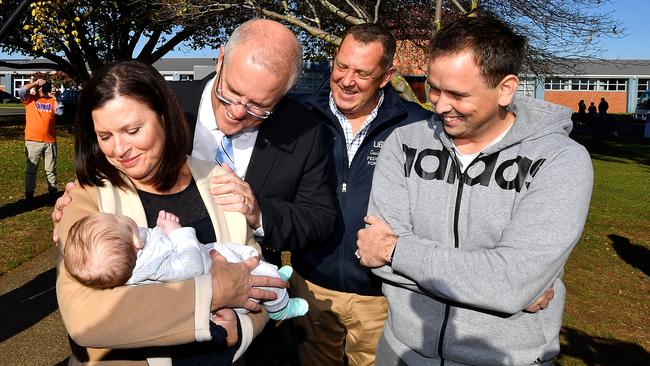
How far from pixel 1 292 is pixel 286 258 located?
352 centimetres

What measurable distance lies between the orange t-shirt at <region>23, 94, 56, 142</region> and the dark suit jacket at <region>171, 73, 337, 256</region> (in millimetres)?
9034

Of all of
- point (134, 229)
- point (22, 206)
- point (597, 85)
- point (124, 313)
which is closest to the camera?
point (124, 313)

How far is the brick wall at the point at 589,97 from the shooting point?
6016cm

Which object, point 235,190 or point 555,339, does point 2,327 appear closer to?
point 235,190

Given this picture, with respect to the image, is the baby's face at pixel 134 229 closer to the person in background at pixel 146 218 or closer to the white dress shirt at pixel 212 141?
the person in background at pixel 146 218

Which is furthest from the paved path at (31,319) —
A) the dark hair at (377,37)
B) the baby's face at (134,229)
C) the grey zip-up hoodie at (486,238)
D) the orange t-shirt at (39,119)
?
the orange t-shirt at (39,119)

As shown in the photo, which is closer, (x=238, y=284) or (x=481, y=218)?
(x=238, y=284)

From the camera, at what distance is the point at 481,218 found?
2.27m

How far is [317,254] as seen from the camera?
353cm

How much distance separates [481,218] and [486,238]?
80 mm

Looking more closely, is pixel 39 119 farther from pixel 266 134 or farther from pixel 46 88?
pixel 266 134

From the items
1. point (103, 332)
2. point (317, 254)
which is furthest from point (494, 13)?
point (103, 332)

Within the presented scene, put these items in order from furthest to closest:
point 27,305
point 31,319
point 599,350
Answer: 1. point 27,305
2. point 31,319
3. point 599,350

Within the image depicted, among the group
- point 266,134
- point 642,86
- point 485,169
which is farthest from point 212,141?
point 642,86
